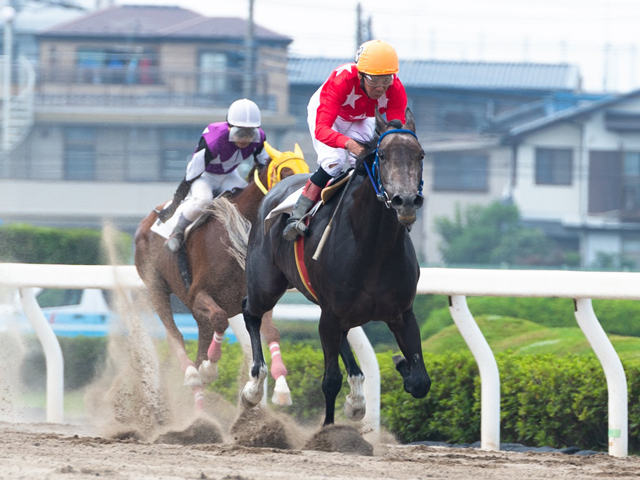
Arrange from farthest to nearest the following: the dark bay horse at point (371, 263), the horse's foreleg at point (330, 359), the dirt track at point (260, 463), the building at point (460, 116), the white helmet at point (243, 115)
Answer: the building at point (460, 116) < the white helmet at point (243, 115) < the horse's foreleg at point (330, 359) < the dark bay horse at point (371, 263) < the dirt track at point (260, 463)

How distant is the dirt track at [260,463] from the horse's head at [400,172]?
99 centimetres

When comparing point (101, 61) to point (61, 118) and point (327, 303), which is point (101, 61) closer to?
point (61, 118)

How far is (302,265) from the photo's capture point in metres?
4.70

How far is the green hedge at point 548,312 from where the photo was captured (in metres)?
9.08

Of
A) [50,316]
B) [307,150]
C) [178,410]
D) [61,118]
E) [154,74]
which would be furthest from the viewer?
[154,74]

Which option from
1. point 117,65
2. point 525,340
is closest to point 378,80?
point 525,340

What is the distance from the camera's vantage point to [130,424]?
5.20 metres

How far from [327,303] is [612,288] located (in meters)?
1.39

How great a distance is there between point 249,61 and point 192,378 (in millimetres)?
22189

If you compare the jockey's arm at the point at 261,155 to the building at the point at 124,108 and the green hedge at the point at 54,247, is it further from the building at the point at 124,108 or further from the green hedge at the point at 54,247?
the building at the point at 124,108

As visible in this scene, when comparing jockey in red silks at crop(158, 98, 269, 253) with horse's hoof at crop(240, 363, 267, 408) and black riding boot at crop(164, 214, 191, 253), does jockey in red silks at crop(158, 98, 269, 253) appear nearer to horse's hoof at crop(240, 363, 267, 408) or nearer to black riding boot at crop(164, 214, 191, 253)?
black riding boot at crop(164, 214, 191, 253)

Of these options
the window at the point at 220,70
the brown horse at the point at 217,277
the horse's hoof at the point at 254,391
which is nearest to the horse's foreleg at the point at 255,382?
the horse's hoof at the point at 254,391

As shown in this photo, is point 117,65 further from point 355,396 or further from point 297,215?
point 355,396

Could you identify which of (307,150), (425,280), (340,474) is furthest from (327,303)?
(307,150)
